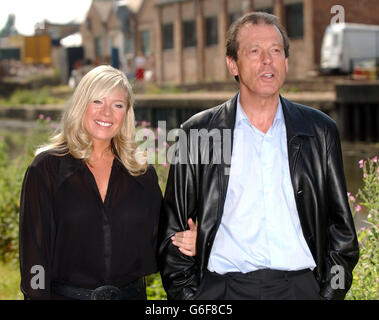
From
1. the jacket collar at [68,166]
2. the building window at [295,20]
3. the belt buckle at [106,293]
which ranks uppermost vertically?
the building window at [295,20]

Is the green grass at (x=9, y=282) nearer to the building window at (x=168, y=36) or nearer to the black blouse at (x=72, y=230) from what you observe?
the black blouse at (x=72, y=230)

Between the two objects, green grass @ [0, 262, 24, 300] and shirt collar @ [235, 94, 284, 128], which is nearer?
shirt collar @ [235, 94, 284, 128]

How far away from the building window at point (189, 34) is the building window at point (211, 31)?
1.41 metres

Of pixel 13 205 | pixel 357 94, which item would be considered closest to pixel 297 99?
pixel 357 94

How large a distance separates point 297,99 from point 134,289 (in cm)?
1953

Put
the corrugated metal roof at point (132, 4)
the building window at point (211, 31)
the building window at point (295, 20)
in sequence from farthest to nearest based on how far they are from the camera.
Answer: the corrugated metal roof at point (132, 4)
the building window at point (211, 31)
the building window at point (295, 20)

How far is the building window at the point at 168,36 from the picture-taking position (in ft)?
140

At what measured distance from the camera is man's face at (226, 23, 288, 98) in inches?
123

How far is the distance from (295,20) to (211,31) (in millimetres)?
7607

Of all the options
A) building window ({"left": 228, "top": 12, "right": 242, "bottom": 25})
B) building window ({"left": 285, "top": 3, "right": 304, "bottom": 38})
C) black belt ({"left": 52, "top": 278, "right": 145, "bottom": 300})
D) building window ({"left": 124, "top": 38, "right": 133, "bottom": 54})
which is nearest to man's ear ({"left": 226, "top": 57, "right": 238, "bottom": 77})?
black belt ({"left": 52, "top": 278, "right": 145, "bottom": 300})

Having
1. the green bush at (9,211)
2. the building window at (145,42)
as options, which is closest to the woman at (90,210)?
the green bush at (9,211)

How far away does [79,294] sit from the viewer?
311 centimetres

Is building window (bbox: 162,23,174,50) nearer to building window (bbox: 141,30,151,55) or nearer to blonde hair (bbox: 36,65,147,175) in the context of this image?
building window (bbox: 141,30,151,55)
